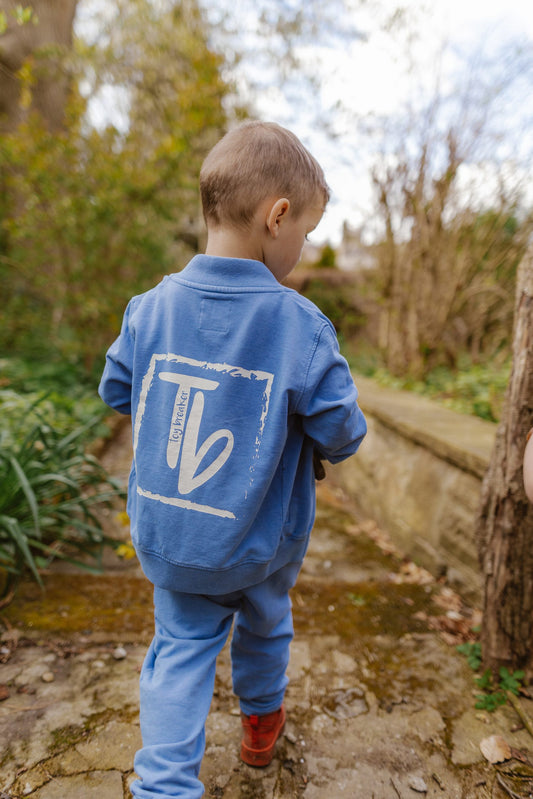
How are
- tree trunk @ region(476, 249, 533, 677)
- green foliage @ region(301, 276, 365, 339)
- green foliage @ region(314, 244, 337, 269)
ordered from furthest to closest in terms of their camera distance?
green foliage @ region(314, 244, 337, 269) → green foliage @ region(301, 276, 365, 339) → tree trunk @ region(476, 249, 533, 677)

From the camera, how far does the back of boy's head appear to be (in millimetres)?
1092

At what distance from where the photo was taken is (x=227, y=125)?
6199 mm

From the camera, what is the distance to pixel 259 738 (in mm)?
1387

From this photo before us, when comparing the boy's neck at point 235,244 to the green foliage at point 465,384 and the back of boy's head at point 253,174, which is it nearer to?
the back of boy's head at point 253,174

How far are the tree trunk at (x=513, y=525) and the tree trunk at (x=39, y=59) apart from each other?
5.42m

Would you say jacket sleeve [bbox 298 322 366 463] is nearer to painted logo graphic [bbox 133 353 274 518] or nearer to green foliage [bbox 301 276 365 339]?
painted logo graphic [bbox 133 353 274 518]

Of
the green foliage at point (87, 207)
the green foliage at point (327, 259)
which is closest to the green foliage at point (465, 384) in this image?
the green foliage at point (87, 207)

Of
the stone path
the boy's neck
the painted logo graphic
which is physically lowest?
the stone path

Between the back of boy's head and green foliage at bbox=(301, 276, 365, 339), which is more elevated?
green foliage at bbox=(301, 276, 365, 339)

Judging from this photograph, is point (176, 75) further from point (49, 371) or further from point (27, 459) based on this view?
point (27, 459)

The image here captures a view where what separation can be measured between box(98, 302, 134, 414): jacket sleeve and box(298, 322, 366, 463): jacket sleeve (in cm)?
44

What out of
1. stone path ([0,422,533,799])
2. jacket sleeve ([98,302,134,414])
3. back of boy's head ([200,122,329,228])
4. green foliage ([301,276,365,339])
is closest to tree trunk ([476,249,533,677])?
stone path ([0,422,533,799])

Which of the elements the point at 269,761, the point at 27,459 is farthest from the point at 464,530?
the point at 27,459

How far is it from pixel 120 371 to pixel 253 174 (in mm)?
546
